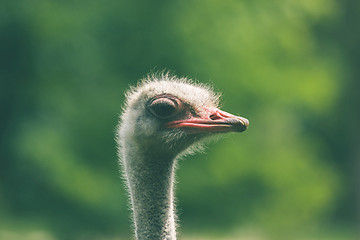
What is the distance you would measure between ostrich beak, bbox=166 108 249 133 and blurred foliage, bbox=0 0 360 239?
737cm

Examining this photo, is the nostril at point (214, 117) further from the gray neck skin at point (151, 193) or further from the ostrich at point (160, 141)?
the gray neck skin at point (151, 193)

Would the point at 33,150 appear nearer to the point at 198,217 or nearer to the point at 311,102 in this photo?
the point at 198,217

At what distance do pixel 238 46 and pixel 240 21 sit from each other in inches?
27.8

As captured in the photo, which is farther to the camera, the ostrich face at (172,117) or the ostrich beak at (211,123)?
the ostrich face at (172,117)

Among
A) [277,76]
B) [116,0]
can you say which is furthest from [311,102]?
[116,0]

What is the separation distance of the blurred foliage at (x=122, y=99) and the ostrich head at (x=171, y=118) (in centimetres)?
724

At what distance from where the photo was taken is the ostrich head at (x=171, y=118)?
15.8 ft

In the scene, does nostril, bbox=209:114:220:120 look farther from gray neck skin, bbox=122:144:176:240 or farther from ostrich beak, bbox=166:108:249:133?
gray neck skin, bbox=122:144:176:240

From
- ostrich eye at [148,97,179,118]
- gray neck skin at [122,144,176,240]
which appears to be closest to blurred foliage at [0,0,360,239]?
gray neck skin at [122,144,176,240]

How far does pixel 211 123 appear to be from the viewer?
4.75m

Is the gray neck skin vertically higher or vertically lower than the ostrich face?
lower

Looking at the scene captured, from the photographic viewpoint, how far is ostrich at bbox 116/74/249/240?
4.77 meters

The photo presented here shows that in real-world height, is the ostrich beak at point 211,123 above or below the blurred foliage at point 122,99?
below

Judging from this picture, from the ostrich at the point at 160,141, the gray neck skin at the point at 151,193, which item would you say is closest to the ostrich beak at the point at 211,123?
the ostrich at the point at 160,141
